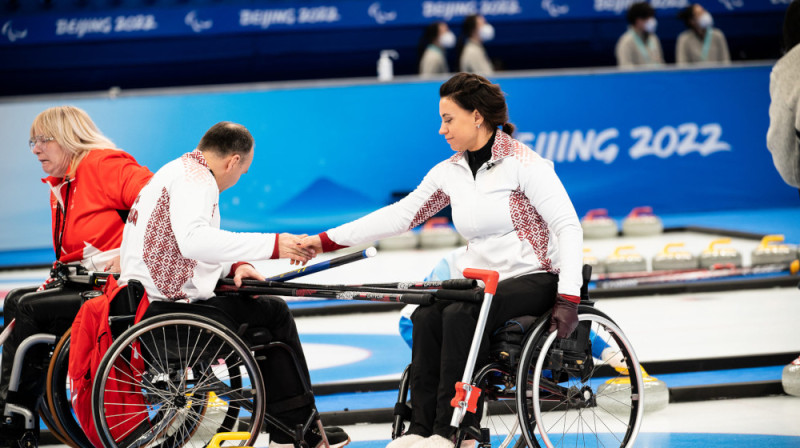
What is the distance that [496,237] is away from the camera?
10.6 ft

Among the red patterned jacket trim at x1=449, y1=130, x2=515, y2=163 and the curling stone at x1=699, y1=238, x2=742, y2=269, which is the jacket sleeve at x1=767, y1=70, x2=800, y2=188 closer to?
the red patterned jacket trim at x1=449, y1=130, x2=515, y2=163

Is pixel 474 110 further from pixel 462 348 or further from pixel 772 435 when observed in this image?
pixel 772 435

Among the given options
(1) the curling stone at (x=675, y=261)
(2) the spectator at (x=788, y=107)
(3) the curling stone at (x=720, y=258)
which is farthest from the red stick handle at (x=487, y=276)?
(3) the curling stone at (x=720, y=258)

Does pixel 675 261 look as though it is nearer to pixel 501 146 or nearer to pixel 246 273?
pixel 501 146

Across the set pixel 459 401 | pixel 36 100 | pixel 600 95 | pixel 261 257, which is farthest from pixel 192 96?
pixel 459 401

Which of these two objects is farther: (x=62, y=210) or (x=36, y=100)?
(x=36, y=100)

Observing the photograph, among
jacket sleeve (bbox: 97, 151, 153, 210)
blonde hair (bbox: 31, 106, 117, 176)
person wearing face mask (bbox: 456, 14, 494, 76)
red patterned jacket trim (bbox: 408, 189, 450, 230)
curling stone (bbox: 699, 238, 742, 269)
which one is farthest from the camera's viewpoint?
person wearing face mask (bbox: 456, 14, 494, 76)

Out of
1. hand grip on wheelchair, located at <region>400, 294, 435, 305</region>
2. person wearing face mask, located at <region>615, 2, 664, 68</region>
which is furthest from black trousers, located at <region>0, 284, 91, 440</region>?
person wearing face mask, located at <region>615, 2, 664, 68</region>

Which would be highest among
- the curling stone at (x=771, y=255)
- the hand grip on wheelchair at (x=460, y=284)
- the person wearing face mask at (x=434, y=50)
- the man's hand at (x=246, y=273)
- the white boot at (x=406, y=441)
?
the person wearing face mask at (x=434, y=50)

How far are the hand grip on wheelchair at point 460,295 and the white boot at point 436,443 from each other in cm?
42

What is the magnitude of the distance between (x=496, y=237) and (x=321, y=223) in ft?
18.9

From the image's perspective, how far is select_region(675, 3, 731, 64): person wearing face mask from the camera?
32.7ft

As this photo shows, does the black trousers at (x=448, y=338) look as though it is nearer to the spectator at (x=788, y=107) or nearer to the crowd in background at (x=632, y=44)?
the spectator at (x=788, y=107)

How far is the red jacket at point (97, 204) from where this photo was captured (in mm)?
3598
